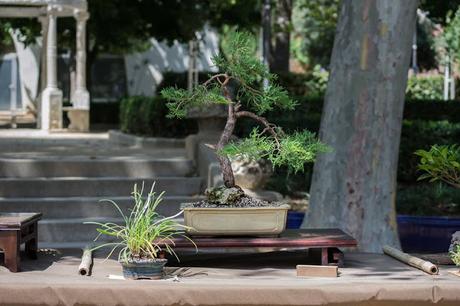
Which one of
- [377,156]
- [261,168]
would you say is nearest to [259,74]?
[377,156]

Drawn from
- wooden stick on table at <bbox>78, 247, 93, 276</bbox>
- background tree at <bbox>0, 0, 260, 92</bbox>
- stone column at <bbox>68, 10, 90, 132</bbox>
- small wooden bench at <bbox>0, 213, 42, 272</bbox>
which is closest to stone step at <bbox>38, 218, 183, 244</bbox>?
wooden stick on table at <bbox>78, 247, 93, 276</bbox>

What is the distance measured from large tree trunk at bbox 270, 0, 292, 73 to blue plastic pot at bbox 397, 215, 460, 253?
13.0 metres

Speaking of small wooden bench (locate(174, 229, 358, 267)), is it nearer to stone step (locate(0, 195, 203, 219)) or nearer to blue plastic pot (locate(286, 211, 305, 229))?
blue plastic pot (locate(286, 211, 305, 229))

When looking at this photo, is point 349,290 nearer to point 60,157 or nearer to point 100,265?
Answer: point 100,265

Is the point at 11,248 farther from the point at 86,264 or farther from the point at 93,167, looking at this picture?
the point at 93,167

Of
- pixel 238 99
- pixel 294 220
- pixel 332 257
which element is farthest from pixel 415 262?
pixel 294 220

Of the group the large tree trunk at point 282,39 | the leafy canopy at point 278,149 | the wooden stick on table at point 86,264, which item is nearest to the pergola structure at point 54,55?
the large tree trunk at point 282,39

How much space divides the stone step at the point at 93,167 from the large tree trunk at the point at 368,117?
9.97 feet

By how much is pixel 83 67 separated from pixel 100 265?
14.9 metres

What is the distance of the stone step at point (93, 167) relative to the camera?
34.7 ft

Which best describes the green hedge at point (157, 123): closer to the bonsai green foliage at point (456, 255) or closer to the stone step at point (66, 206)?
the stone step at point (66, 206)

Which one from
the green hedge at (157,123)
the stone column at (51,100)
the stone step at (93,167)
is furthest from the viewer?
the stone column at (51,100)

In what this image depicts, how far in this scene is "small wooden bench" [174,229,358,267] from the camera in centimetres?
555

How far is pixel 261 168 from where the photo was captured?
33.0ft
